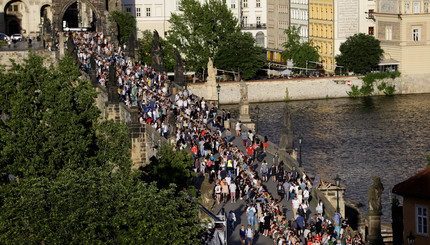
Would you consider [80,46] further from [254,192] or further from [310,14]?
[310,14]

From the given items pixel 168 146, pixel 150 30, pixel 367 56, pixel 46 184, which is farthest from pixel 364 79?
pixel 46 184

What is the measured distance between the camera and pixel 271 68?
141375mm

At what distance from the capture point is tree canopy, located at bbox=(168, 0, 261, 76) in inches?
5074

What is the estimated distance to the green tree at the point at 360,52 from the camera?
427ft

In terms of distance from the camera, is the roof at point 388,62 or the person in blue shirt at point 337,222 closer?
the person in blue shirt at point 337,222

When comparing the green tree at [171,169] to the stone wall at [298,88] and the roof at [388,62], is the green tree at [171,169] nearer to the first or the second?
the stone wall at [298,88]

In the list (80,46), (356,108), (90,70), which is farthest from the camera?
(356,108)

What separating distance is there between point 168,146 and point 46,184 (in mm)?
16213

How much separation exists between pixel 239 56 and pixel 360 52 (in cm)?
1324

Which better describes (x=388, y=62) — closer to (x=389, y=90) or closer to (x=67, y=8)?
(x=389, y=90)

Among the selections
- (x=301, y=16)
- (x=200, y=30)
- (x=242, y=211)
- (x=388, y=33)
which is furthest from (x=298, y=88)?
(x=242, y=211)

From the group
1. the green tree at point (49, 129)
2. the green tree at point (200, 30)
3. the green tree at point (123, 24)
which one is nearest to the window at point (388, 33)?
the green tree at point (200, 30)

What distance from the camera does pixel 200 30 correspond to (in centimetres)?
13062

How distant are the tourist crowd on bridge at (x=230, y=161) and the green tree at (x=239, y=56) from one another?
43.7 m
